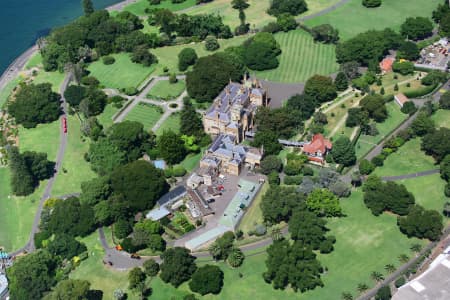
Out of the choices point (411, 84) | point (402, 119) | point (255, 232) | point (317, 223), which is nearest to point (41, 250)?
point (255, 232)

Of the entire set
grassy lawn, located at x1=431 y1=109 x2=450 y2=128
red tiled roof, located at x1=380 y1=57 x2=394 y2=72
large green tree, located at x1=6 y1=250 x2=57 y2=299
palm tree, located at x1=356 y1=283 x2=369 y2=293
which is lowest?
grassy lawn, located at x1=431 y1=109 x2=450 y2=128

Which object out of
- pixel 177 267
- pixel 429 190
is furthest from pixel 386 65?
pixel 177 267

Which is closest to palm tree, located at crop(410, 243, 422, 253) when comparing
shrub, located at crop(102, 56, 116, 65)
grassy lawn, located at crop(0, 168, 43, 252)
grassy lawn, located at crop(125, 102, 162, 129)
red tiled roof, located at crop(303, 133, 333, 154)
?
red tiled roof, located at crop(303, 133, 333, 154)

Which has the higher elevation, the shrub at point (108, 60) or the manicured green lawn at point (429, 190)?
the shrub at point (108, 60)

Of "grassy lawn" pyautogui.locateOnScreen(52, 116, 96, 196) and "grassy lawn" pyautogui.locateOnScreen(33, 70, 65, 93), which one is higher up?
"grassy lawn" pyautogui.locateOnScreen(33, 70, 65, 93)

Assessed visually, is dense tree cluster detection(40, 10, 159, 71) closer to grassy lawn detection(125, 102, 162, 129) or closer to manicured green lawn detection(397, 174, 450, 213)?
grassy lawn detection(125, 102, 162, 129)

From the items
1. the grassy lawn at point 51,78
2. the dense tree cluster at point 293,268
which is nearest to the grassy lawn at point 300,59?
the grassy lawn at point 51,78

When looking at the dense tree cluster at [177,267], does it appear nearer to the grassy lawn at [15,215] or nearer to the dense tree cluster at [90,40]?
the grassy lawn at [15,215]
